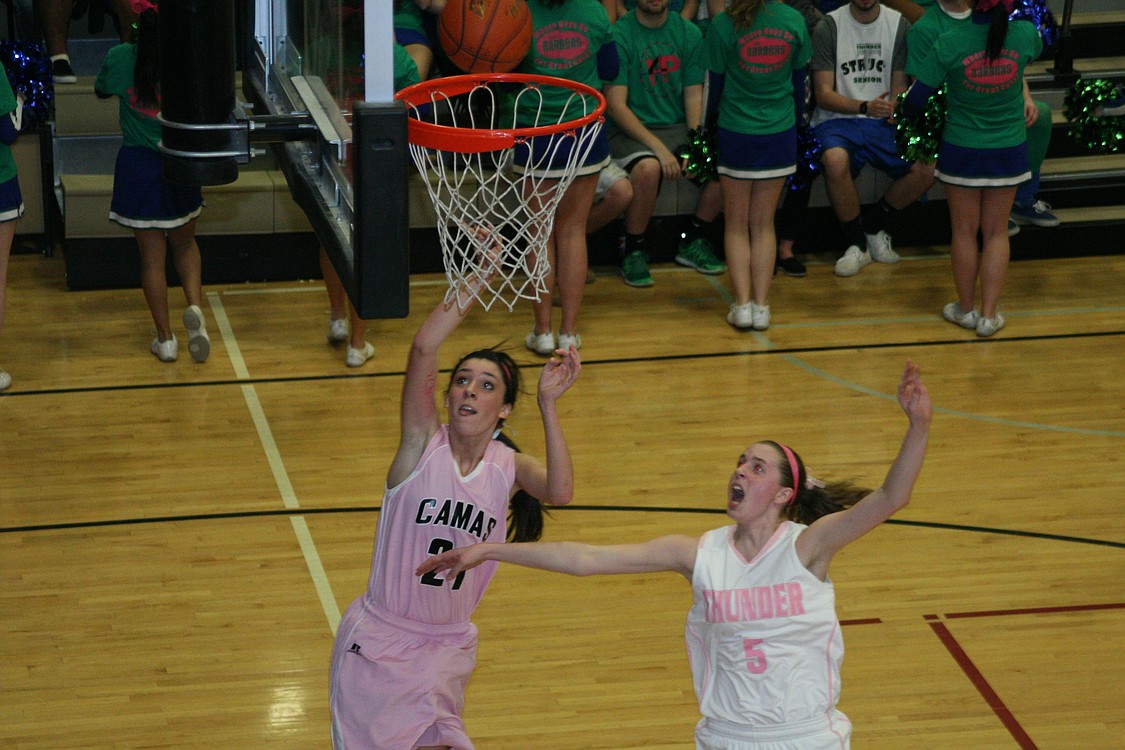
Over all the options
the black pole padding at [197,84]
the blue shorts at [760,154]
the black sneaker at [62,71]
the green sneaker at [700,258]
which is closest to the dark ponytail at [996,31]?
the blue shorts at [760,154]

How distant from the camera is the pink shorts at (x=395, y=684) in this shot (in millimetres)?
4336

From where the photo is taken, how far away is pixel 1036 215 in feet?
33.9

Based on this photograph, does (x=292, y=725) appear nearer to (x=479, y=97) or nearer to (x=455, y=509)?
(x=455, y=509)

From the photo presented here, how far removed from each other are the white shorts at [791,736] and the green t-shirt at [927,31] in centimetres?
536

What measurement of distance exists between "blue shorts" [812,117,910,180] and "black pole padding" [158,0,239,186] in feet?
21.3

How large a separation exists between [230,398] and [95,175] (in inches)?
97.3

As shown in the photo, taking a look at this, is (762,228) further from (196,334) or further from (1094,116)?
(196,334)

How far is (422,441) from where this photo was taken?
14.8ft

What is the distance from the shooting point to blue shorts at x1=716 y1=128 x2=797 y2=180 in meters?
8.65

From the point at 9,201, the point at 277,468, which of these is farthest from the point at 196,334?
the point at 277,468

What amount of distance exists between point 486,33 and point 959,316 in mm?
3317

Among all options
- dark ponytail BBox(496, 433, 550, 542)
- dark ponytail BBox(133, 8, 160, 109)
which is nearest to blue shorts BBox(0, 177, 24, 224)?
dark ponytail BBox(133, 8, 160, 109)

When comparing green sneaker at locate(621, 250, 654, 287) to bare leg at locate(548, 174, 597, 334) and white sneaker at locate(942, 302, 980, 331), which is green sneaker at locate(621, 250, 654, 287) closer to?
bare leg at locate(548, 174, 597, 334)

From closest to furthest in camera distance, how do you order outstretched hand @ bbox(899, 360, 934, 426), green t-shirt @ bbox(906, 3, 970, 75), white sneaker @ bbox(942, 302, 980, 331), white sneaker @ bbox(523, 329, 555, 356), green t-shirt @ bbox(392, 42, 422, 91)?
outstretched hand @ bbox(899, 360, 934, 426) < green t-shirt @ bbox(392, 42, 422, 91) < green t-shirt @ bbox(906, 3, 970, 75) < white sneaker @ bbox(523, 329, 555, 356) < white sneaker @ bbox(942, 302, 980, 331)
